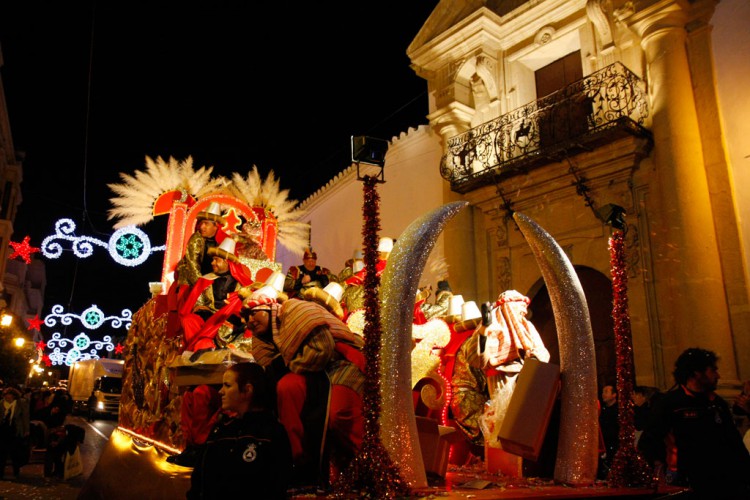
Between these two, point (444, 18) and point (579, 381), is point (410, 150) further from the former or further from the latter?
point (579, 381)

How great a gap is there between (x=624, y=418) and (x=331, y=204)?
14630 mm

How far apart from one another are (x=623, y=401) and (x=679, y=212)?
201 inches

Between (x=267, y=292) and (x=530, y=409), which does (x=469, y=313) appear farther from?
(x=267, y=292)

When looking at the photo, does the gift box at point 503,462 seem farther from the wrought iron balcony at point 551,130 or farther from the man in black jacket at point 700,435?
the wrought iron balcony at point 551,130

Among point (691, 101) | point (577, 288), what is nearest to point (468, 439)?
point (577, 288)

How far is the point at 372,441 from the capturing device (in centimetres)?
355

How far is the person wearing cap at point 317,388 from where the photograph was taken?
3.70 m

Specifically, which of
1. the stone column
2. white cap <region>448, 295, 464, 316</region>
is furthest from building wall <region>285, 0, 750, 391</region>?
white cap <region>448, 295, 464, 316</region>

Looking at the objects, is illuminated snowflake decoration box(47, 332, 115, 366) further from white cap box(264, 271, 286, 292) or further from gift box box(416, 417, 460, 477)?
gift box box(416, 417, 460, 477)

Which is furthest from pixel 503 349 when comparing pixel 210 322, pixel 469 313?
pixel 210 322

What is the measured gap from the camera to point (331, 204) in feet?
60.8

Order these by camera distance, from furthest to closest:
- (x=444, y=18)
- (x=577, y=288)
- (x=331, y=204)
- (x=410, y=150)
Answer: (x=331, y=204) → (x=410, y=150) → (x=444, y=18) → (x=577, y=288)

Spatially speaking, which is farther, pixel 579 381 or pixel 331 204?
pixel 331 204

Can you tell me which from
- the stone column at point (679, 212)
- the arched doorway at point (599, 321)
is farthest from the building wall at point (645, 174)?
the arched doorway at point (599, 321)
